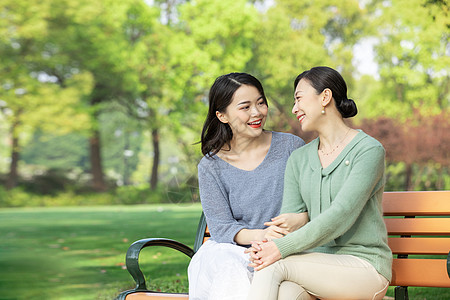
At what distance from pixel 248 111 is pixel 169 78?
75.9ft

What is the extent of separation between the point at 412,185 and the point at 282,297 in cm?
2067

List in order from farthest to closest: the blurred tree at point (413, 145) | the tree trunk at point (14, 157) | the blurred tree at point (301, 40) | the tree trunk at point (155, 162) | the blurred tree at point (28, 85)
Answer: the blurred tree at point (301, 40)
the tree trunk at point (155, 162)
the tree trunk at point (14, 157)
the blurred tree at point (28, 85)
the blurred tree at point (413, 145)

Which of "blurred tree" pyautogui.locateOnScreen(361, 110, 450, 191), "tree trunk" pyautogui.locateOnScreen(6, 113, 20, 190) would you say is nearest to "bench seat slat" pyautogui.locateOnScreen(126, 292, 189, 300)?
"blurred tree" pyautogui.locateOnScreen(361, 110, 450, 191)

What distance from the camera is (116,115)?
1128 inches

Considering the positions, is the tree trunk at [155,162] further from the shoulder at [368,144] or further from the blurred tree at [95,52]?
the shoulder at [368,144]

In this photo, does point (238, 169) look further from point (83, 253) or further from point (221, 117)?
point (83, 253)

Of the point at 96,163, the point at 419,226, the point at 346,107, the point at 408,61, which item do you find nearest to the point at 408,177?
the point at 408,61

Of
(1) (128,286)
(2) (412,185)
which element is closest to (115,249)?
A: (1) (128,286)

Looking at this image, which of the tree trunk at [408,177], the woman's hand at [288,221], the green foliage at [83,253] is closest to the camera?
the woman's hand at [288,221]

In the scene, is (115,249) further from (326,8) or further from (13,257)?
(326,8)

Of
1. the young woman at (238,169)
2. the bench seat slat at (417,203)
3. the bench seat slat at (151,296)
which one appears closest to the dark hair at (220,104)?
the young woman at (238,169)

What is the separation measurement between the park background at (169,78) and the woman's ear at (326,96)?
58.8ft

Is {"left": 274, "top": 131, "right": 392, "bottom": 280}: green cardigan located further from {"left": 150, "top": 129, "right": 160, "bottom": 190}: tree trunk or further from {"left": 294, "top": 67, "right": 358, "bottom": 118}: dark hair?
{"left": 150, "top": 129, "right": 160, "bottom": 190}: tree trunk

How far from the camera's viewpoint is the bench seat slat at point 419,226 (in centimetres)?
295
